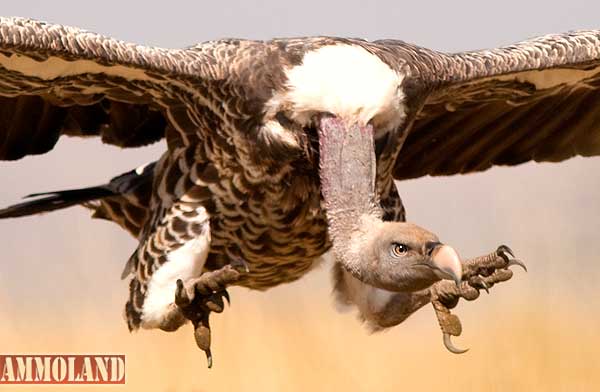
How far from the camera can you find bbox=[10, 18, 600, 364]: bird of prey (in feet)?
37.7

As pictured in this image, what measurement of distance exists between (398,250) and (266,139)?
1.17 meters

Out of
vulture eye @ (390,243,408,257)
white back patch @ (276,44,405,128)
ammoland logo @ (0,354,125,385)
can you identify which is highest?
white back patch @ (276,44,405,128)

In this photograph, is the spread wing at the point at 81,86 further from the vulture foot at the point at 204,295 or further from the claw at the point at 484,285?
the claw at the point at 484,285

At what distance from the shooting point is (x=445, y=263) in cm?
1059

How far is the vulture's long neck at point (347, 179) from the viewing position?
1147 cm

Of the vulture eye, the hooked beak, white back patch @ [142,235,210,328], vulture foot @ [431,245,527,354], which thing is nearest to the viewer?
the hooked beak

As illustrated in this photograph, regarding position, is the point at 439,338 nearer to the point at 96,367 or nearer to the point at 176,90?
the point at 96,367

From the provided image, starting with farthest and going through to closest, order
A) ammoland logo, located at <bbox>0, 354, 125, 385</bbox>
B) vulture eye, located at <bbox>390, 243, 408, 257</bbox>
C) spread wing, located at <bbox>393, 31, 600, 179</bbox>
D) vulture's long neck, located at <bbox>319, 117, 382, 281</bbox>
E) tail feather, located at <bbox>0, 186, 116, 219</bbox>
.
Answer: ammoland logo, located at <bbox>0, 354, 125, 385</bbox> → tail feather, located at <bbox>0, 186, 116, 219</bbox> → spread wing, located at <bbox>393, 31, 600, 179</bbox> → vulture's long neck, located at <bbox>319, 117, 382, 281</bbox> → vulture eye, located at <bbox>390, 243, 408, 257</bbox>

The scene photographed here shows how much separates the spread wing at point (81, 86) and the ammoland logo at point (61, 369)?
7.62 ft

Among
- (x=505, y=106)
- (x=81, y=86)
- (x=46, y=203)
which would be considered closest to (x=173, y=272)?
(x=81, y=86)

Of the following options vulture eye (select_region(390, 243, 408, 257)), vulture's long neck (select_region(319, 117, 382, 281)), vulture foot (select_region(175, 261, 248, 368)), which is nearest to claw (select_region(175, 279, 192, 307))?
vulture foot (select_region(175, 261, 248, 368))

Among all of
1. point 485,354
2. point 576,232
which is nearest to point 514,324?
point 485,354

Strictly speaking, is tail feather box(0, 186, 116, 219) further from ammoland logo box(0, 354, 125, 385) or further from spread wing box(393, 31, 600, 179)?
spread wing box(393, 31, 600, 179)

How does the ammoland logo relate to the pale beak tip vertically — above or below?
below
